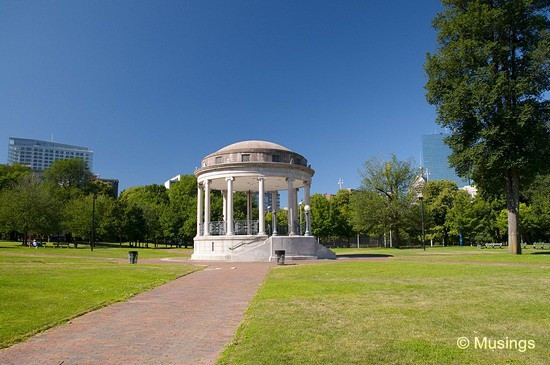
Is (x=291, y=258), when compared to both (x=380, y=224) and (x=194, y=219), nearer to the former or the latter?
(x=380, y=224)

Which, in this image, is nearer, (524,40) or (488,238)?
(524,40)

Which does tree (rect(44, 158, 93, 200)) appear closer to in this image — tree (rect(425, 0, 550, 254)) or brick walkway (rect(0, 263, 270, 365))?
tree (rect(425, 0, 550, 254))

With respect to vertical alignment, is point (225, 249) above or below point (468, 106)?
below

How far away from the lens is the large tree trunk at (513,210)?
29.9 m

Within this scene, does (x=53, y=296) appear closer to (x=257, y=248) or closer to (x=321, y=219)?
(x=257, y=248)

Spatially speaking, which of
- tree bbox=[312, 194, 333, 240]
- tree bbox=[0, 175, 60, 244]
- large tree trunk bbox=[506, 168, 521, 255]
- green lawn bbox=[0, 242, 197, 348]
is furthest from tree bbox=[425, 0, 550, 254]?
tree bbox=[0, 175, 60, 244]

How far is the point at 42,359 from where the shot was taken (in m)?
5.98

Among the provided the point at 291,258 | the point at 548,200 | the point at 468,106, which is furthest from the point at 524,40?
the point at 548,200

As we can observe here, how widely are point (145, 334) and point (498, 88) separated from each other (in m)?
28.7

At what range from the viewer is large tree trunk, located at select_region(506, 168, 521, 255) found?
29.9 metres

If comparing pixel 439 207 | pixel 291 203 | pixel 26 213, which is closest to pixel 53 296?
pixel 291 203

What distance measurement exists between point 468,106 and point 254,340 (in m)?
27.9

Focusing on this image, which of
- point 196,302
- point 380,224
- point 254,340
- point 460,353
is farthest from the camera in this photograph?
point 380,224

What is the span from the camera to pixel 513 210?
98.8 ft
